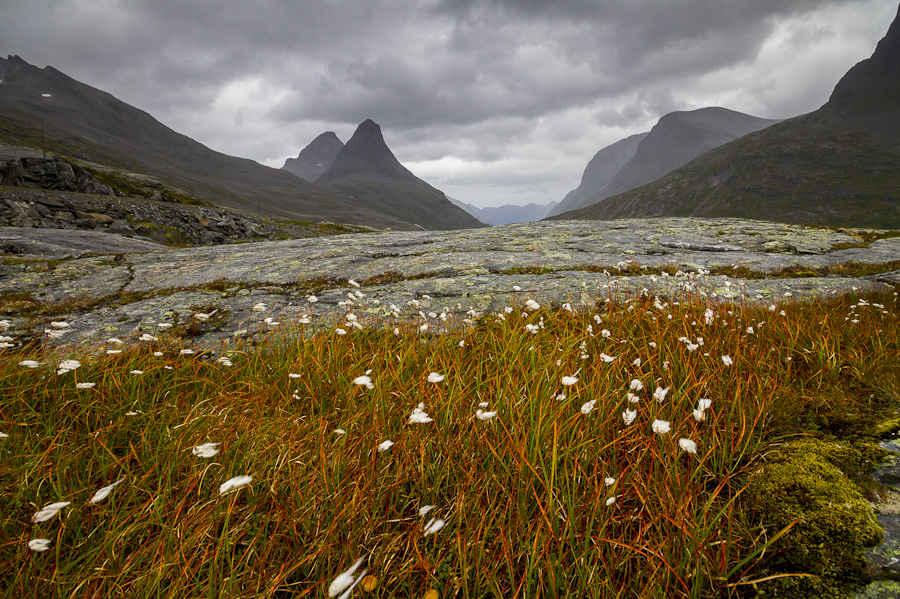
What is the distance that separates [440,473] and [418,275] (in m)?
5.86

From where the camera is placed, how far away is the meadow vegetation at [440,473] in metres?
1.78

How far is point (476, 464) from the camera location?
2.48 meters

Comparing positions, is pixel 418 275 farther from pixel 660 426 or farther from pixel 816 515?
pixel 816 515

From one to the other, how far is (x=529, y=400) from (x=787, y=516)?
1.55 metres

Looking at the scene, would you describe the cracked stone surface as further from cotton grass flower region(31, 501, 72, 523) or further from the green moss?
cotton grass flower region(31, 501, 72, 523)

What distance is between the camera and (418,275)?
8.02m

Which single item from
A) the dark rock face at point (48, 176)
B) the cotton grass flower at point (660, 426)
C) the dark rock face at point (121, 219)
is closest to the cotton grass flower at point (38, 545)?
the cotton grass flower at point (660, 426)

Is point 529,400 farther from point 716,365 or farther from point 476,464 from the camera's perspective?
point 716,365

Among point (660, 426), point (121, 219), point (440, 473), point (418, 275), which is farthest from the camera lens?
point (121, 219)

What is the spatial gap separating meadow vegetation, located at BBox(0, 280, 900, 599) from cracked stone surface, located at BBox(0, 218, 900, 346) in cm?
184

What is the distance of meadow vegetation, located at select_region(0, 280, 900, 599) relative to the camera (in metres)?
1.78

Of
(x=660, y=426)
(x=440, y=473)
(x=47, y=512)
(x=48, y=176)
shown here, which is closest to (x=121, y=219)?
(x=48, y=176)

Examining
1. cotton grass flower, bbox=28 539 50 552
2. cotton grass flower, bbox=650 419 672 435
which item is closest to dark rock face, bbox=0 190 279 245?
cotton grass flower, bbox=28 539 50 552

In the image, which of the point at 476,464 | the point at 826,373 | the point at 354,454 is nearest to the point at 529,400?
the point at 476,464
